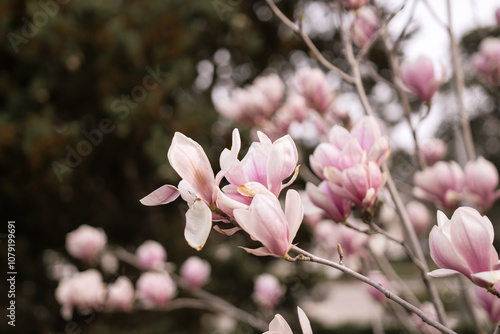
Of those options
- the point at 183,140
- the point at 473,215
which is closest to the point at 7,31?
the point at 183,140

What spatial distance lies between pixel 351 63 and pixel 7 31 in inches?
98.5

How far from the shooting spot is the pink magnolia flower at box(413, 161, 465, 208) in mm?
919

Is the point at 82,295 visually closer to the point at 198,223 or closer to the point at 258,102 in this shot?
the point at 258,102

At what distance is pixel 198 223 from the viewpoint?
487 mm

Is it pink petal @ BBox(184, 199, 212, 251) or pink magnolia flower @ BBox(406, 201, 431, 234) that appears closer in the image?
pink petal @ BBox(184, 199, 212, 251)

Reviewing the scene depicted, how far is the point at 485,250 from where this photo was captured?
1.44 ft

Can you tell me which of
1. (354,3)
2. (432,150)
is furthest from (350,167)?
(432,150)

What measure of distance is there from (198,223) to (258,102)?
42.3 inches

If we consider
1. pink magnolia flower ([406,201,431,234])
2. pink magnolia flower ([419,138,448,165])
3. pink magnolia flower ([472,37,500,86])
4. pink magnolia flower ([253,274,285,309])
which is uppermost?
pink magnolia flower ([472,37,500,86])

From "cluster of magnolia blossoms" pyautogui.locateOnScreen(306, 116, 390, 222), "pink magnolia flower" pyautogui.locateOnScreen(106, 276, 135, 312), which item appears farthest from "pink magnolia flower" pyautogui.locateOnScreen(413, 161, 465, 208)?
"pink magnolia flower" pyautogui.locateOnScreen(106, 276, 135, 312)

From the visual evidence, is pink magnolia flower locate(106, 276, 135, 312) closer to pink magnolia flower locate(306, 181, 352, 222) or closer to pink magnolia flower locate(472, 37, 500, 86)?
pink magnolia flower locate(306, 181, 352, 222)

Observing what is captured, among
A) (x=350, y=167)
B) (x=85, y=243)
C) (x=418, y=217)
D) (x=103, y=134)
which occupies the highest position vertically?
(x=350, y=167)

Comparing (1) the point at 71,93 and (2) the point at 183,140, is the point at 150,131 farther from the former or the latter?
(2) the point at 183,140

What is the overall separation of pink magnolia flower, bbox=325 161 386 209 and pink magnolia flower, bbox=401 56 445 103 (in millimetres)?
375
